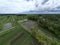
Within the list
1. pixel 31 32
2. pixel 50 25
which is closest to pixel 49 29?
pixel 50 25

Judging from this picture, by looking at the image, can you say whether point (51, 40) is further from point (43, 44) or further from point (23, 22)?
point (23, 22)

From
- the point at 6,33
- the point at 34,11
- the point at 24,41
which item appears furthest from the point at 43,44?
the point at 34,11

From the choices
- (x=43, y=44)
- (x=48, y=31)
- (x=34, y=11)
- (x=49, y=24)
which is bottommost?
(x=43, y=44)

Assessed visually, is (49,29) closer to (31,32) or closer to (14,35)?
(31,32)

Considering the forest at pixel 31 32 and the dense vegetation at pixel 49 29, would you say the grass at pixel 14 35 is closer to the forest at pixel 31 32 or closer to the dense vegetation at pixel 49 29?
the forest at pixel 31 32

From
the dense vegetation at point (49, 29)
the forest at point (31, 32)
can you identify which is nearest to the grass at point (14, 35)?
the forest at point (31, 32)

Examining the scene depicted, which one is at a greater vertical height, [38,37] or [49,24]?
[49,24]

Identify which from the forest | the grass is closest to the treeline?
the forest

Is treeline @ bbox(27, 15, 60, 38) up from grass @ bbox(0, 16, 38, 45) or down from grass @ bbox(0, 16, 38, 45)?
up

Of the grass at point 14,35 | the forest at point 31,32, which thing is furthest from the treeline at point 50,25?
the grass at point 14,35

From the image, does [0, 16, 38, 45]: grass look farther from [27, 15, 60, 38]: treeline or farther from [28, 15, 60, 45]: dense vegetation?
[27, 15, 60, 38]: treeline

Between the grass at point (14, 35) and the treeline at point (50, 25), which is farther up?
the treeline at point (50, 25)
